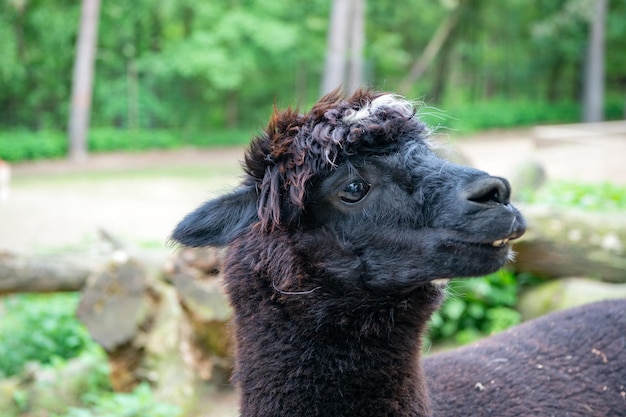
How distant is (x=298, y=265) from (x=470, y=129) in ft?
94.8

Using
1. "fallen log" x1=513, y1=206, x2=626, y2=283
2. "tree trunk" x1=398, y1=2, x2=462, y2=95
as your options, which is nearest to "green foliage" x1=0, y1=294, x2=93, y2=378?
"fallen log" x1=513, y1=206, x2=626, y2=283

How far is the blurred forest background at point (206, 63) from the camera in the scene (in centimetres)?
2652

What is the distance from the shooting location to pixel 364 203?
2.51 meters

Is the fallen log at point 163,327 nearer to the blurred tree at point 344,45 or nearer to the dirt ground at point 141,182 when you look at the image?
the dirt ground at point 141,182

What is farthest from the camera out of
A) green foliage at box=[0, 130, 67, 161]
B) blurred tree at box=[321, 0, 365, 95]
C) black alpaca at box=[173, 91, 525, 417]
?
green foliage at box=[0, 130, 67, 161]

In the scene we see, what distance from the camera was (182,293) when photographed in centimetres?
559

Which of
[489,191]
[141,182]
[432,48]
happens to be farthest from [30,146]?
[489,191]

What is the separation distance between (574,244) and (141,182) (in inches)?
683

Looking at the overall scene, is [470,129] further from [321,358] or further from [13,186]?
[321,358]

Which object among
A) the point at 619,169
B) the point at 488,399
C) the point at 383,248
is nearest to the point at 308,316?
the point at 383,248

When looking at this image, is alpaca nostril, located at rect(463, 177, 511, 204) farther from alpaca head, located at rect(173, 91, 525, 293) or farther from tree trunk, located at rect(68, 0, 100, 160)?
tree trunk, located at rect(68, 0, 100, 160)

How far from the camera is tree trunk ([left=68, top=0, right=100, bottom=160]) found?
2498cm

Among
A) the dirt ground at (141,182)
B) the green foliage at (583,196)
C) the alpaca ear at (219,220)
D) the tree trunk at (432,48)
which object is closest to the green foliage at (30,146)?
the dirt ground at (141,182)

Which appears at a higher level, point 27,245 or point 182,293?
point 182,293
